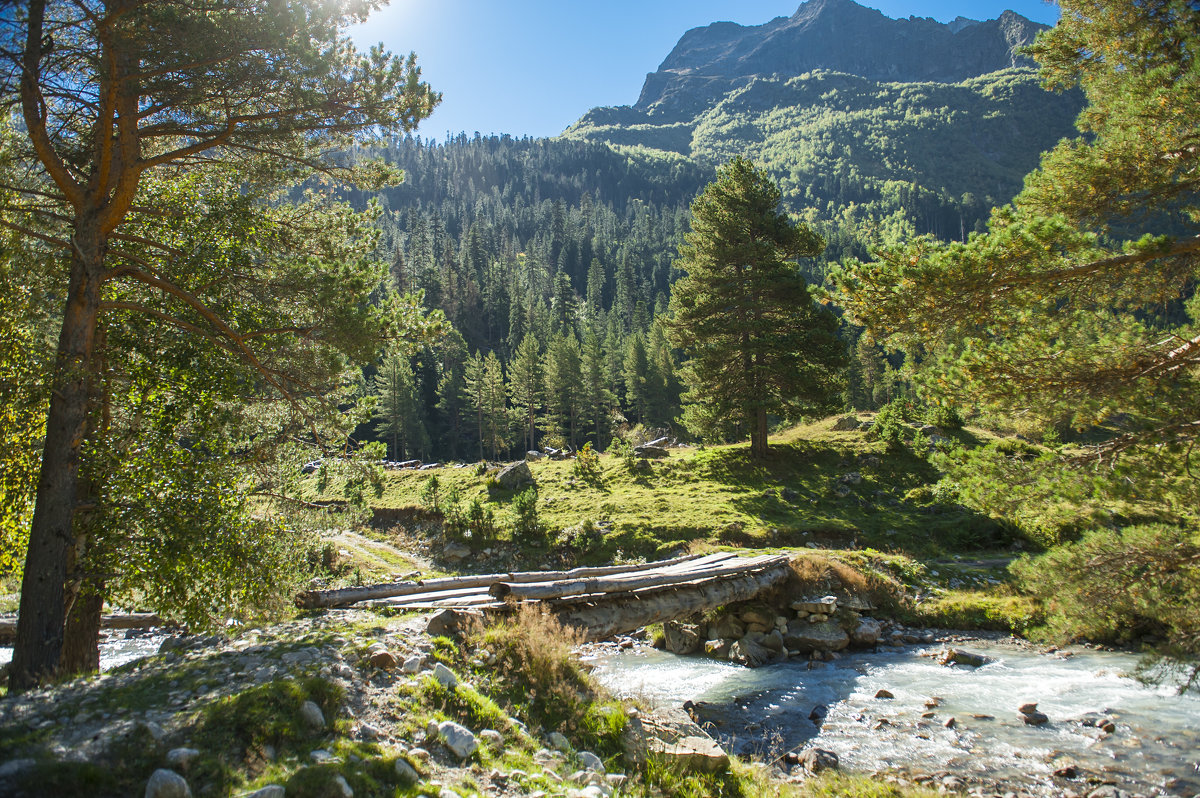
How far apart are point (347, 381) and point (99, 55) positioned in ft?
18.6

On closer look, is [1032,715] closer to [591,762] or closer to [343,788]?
[591,762]

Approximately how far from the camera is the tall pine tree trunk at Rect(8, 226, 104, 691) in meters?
6.87

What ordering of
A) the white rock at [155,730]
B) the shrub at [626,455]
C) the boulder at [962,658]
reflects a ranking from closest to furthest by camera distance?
the white rock at [155,730], the boulder at [962,658], the shrub at [626,455]

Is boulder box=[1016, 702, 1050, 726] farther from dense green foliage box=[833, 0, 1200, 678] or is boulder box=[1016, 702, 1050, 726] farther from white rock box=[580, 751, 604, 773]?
white rock box=[580, 751, 604, 773]

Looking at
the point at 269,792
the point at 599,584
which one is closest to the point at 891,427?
the point at 599,584

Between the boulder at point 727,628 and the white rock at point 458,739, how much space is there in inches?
424

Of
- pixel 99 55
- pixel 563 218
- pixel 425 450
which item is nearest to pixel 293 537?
pixel 99 55

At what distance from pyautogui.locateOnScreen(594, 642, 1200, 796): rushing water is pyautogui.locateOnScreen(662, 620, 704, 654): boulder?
0.99 metres

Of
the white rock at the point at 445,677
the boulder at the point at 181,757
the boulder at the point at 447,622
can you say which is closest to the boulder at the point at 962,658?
the boulder at the point at 447,622

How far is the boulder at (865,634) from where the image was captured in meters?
14.6

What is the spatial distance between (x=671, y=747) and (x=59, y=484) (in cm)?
831

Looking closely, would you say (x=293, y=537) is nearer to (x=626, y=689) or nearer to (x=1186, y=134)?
(x=626, y=689)

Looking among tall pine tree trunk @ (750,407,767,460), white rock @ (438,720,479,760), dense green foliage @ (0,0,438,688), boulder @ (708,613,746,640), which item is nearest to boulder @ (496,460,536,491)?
tall pine tree trunk @ (750,407,767,460)

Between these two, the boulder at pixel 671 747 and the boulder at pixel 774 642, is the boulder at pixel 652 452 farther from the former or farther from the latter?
the boulder at pixel 671 747
